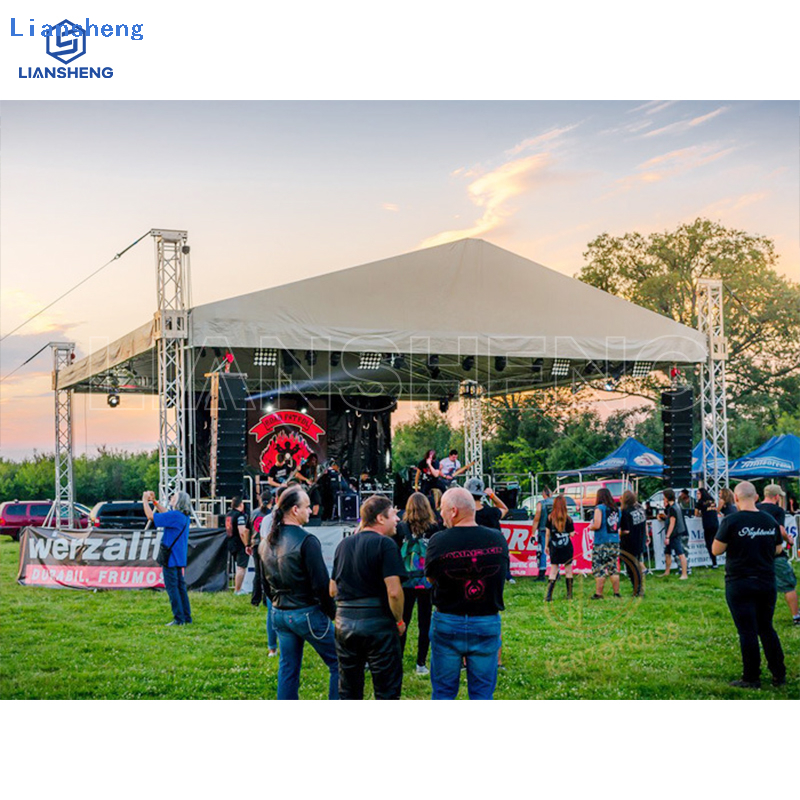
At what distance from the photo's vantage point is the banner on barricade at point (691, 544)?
15.2m

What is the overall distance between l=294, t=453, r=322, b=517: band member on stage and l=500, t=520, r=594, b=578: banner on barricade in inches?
110

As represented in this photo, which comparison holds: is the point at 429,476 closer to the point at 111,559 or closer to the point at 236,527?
the point at 236,527

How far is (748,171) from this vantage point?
70.6 ft

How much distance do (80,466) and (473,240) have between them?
34.5 meters

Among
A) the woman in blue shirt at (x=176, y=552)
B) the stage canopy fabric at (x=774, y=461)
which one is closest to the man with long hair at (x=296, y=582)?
the woman in blue shirt at (x=176, y=552)

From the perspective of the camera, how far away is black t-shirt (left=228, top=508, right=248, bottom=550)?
12.0 meters

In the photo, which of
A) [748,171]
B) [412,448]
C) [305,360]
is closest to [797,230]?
[748,171]

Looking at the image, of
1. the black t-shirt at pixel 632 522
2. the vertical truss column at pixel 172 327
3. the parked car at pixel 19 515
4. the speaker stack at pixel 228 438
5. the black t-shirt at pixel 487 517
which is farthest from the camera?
the parked car at pixel 19 515

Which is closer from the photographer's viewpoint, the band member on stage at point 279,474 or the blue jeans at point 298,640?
the blue jeans at point 298,640
